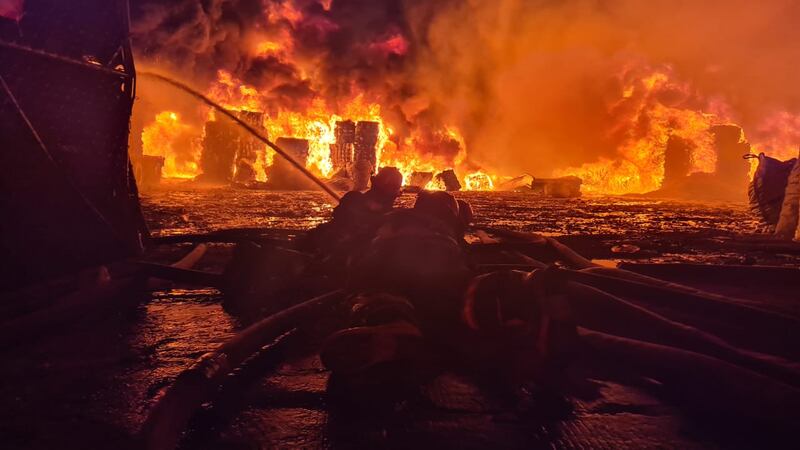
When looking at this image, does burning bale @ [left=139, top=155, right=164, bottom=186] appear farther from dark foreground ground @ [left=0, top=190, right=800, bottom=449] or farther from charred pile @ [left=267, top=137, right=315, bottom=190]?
dark foreground ground @ [left=0, top=190, right=800, bottom=449]

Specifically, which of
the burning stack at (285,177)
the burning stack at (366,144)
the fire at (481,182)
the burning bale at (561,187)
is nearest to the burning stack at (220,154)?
the burning stack at (285,177)

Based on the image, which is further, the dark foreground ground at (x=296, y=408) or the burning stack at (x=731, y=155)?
the burning stack at (x=731, y=155)


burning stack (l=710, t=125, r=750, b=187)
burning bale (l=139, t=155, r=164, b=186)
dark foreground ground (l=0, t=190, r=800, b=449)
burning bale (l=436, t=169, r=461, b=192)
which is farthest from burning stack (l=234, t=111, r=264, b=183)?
burning stack (l=710, t=125, r=750, b=187)

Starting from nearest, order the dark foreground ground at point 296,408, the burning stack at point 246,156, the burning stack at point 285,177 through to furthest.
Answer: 1. the dark foreground ground at point 296,408
2. the burning stack at point 285,177
3. the burning stack at point 246,156

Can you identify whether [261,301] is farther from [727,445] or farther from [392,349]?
[727,445]

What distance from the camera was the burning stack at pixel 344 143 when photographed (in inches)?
2047

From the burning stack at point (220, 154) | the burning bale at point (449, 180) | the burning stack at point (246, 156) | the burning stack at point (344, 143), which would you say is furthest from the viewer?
the burning stack at point (344, 143)

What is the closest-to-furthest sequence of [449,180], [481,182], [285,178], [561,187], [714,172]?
[561,187]
[285,178]
[714,172]
[449,180]
[481,182]

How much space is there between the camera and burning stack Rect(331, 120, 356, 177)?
52000 mm

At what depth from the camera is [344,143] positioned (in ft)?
171

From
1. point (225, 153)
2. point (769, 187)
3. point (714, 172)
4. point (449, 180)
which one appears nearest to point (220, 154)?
point (225, 153)

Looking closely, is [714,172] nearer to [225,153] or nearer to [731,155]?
[731,155]

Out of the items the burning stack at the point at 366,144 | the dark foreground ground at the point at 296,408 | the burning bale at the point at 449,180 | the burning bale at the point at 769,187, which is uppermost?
the burning stack at the point at 366,144

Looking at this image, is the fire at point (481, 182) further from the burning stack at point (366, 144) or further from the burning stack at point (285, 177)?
the burning stack at point (285, 177)
